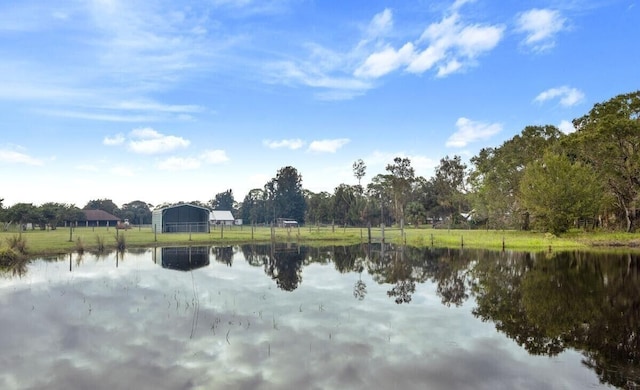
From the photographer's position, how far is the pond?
8.68 metres

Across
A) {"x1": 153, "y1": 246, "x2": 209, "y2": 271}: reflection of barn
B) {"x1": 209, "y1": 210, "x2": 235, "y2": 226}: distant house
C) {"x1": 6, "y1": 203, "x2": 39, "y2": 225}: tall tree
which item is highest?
{"x1": 6, "y1": 203, "x2": 39, "y2": 225}: tall tree

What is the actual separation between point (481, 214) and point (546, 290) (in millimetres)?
60386

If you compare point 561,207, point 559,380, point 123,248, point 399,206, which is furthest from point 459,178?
point 559,380

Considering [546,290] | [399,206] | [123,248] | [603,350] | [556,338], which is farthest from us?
[399,206]

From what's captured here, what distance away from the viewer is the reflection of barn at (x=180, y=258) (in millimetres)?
25969

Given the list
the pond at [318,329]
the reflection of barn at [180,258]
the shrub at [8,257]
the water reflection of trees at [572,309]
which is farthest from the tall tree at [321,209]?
the pond at [318,329]

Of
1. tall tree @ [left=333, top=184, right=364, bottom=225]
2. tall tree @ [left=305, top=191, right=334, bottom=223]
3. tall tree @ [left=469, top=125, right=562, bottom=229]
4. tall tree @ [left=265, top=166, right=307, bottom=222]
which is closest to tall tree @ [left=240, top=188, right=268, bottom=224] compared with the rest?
tall tree @ [left=265, top=166, right=307, bottom=222]

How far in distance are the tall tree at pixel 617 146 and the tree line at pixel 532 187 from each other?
0.31 feet

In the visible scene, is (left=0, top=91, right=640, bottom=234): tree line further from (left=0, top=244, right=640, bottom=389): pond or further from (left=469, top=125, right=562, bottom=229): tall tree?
(left=0, top=244, right=640, bottom=389): pond

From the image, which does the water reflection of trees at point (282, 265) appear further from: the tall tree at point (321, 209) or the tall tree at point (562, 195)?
the tall tree at point (321, 209)

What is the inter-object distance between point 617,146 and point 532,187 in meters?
9.61

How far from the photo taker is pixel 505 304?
1546 centimetres

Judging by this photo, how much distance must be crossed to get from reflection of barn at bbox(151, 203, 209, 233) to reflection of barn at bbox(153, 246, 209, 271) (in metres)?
22.6

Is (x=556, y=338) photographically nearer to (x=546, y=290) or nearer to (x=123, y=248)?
(x=546, y=290)
